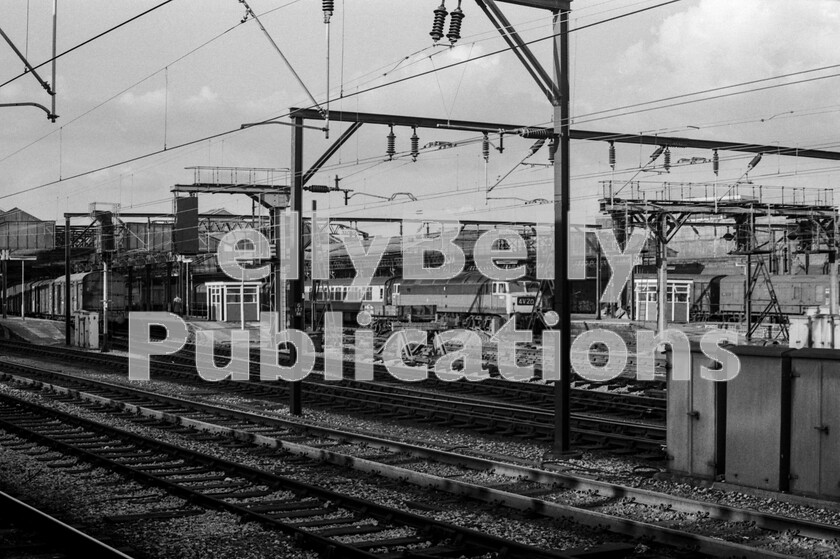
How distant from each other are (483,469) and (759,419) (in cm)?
367

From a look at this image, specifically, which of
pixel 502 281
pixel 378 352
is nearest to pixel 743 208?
pixel 502 281

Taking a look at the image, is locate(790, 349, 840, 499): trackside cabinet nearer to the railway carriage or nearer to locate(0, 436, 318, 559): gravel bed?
locate(0, 436, 318, 559): gravel bed

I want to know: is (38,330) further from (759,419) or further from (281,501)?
(759,419)

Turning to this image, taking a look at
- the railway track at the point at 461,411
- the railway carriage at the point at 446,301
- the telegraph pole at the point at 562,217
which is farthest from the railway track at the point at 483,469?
the railway carriage at the point at 446,301

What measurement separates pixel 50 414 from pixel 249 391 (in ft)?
18.9

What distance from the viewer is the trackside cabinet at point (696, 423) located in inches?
423

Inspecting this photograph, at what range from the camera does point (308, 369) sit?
27.6 meters

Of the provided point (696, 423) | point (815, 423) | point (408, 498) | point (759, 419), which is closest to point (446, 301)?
point (696, 423)

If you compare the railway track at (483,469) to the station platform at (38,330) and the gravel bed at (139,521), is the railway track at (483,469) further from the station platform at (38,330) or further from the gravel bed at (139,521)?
the station platform at (38,330)

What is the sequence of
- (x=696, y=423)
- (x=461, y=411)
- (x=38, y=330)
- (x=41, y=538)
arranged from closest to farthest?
1. (x=41, y=538)
2. (x=696, y=423)
3. (x=461, y=411)
4. (x=38, y=330)

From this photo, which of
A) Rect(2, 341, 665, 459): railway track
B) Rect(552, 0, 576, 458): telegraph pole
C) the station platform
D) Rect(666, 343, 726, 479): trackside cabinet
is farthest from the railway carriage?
Rect(666, 343, 726, 479): trackside cabinet

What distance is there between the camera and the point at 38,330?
52.2 meters

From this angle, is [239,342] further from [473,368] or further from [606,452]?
[606,452]

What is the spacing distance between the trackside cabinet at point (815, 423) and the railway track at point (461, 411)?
3.09 m
